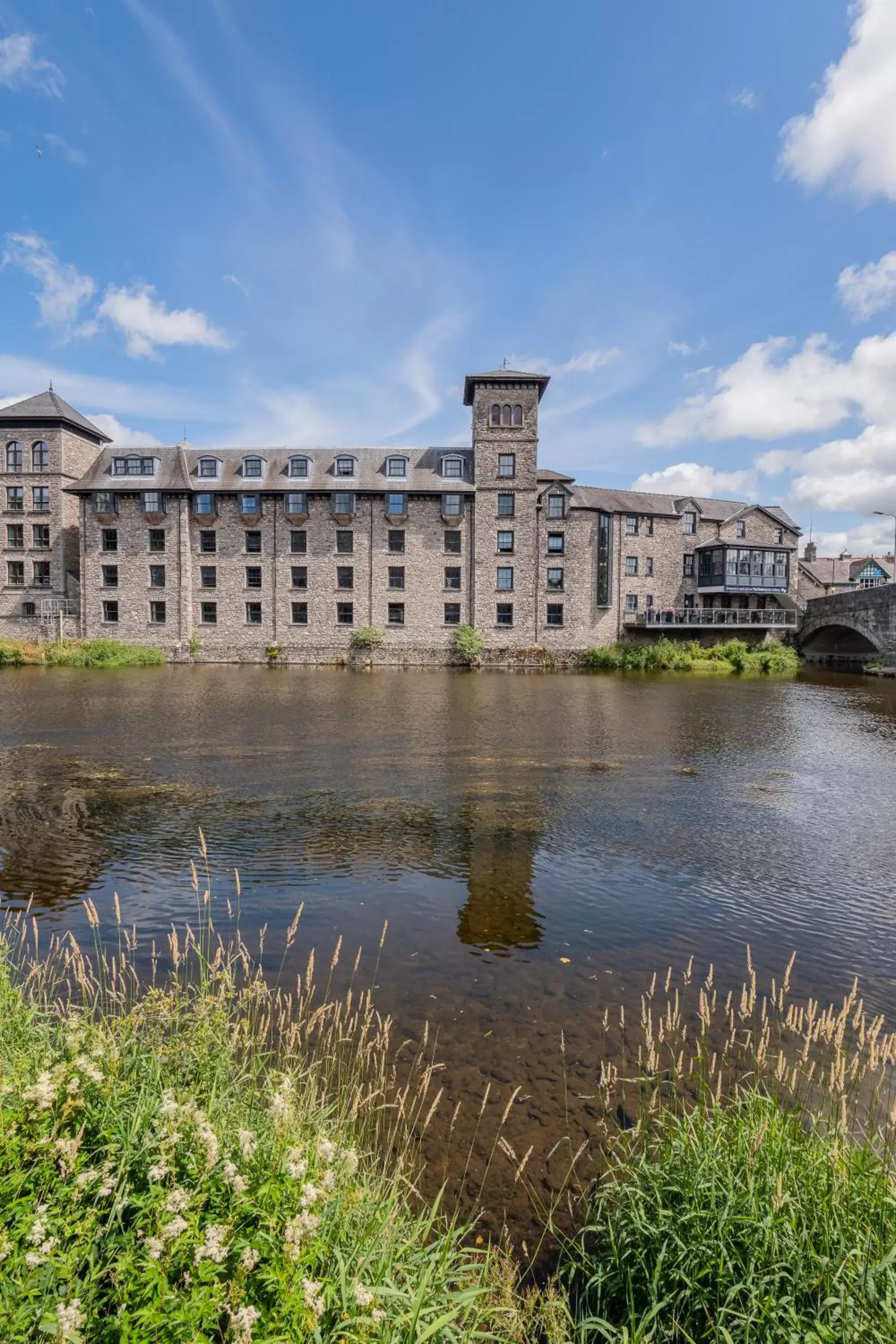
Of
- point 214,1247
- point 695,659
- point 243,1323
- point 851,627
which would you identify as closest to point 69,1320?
point 214,1247

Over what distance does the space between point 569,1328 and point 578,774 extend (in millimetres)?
12086

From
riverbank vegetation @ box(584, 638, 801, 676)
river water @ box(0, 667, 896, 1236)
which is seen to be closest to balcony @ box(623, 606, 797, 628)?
riverbank vegetation @ box(584, 638, 801, 676)

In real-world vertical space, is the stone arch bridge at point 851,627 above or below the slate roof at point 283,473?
below

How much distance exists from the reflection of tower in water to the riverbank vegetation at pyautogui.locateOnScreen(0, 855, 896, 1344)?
2431 millimetres

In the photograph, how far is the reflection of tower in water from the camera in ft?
24.9

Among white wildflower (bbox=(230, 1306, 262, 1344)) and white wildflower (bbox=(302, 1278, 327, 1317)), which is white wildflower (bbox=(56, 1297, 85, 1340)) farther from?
white wildflower (bbox=(302, 1278, 327, 1317))

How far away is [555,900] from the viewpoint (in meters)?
8.53

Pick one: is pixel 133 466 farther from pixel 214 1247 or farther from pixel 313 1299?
pixel 313 1299

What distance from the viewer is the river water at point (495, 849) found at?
6.53 metres

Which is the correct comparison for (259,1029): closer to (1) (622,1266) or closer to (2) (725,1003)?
(1) (622,1266)

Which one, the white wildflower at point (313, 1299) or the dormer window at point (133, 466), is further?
the dormer window at point (133, 466)

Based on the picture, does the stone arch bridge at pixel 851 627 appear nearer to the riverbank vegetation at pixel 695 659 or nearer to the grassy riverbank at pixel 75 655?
the riverbank vegetation at pixel 695 659

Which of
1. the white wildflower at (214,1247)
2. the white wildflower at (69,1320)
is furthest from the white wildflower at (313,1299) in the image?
the white wildflower at (69,1320)

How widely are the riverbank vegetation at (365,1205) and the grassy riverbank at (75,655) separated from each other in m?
37.2
